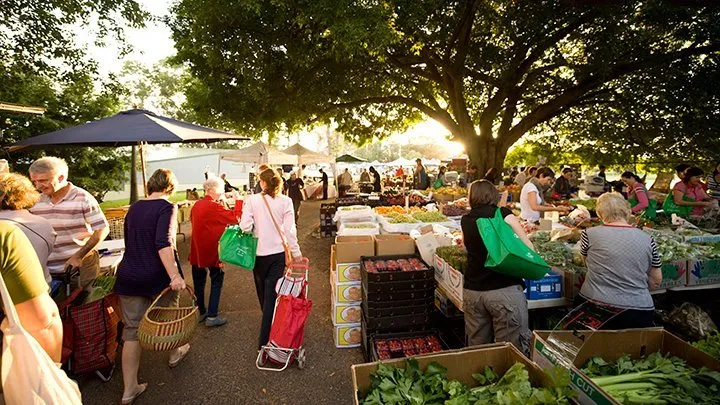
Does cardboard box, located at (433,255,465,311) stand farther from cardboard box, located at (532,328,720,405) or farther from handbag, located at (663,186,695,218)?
handbag, located at (663,186,695,218)

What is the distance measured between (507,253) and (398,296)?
1.45m

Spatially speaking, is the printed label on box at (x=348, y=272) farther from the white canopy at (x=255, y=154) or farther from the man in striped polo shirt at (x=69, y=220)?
the white canopy at (x=255, y=154)

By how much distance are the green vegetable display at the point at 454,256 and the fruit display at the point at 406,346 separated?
2.43ft

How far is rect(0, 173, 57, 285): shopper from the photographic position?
262cm

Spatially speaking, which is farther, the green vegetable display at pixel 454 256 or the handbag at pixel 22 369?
the green vegetable display at pixel 454 256

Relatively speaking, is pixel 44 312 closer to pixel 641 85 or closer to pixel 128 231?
pixel 128 231

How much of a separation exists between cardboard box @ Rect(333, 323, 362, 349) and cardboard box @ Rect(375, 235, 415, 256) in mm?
911

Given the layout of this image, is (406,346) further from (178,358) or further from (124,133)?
(124,133)

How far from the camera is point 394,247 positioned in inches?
177

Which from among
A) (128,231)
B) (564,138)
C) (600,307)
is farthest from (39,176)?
(564,138)

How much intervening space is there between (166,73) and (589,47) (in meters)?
51.3

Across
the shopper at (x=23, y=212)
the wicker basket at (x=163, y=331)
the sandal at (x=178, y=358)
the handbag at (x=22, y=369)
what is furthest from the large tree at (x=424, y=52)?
the handbag at (x=22, y=369)

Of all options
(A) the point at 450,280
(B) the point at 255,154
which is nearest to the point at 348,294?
(A) the point at 450,280

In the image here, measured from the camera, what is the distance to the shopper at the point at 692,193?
670 centimetres
